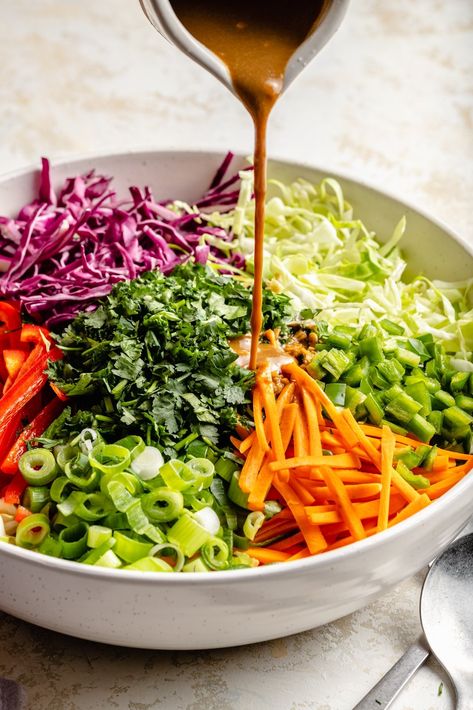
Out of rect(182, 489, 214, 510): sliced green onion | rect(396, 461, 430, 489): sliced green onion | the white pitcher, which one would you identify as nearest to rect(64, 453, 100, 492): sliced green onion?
rect(182, 489, 214, 510): sliced green onion

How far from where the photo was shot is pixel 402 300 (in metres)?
3.17

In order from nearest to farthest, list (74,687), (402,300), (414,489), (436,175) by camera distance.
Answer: (74,687), (414,489), (402,300), (436,175)

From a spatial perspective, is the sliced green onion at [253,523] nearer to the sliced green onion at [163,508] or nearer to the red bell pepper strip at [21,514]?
the sliced green onion at [163,508]

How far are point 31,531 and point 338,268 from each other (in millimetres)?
1657

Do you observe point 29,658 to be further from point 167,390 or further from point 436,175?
point 436,175

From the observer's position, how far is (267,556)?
224cm

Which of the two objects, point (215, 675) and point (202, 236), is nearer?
point (215, 675)

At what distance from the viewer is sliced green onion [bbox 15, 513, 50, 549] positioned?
7.18 feet

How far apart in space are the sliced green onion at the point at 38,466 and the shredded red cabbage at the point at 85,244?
0.69 metres

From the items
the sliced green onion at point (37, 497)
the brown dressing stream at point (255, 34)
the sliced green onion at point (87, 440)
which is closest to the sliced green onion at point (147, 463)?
the sliced green onion at point (87, 440)

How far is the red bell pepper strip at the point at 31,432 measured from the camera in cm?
239

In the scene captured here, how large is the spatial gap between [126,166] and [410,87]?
7.53 ft

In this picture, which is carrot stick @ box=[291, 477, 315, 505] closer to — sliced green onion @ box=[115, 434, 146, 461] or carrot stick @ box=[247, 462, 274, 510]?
carrot stick @ box=[247, 462, 274, 510]

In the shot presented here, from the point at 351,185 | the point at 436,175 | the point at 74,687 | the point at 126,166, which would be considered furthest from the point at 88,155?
the point at 74,687
